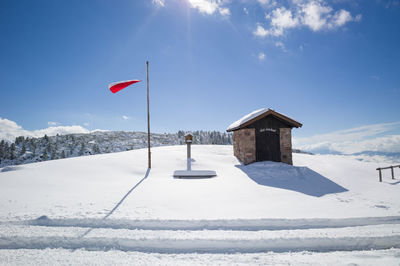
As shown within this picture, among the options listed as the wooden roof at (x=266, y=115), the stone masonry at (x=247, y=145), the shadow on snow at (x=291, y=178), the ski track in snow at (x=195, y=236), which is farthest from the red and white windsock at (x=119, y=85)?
the shadow on snow at (x=291, y=178)

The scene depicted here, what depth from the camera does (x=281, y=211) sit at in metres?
5.16

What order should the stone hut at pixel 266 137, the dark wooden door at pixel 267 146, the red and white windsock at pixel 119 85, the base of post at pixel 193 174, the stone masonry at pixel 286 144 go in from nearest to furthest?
the red and white windsock at pixel 119 85
the base of post at pixel 193 174
the stone hut at pixel 266 137
the dark wooden door at pixel 267 146
the stone masonry at pixel 286 144

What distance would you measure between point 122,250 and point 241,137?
1005 cm

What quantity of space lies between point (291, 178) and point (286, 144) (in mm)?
3686

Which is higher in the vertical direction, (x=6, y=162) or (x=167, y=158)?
(x=167, y=158)

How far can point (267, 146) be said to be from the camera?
1229 cm

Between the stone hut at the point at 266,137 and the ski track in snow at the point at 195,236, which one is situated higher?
the stone hut at the point at 266,137

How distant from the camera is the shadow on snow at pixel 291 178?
778 centimetres

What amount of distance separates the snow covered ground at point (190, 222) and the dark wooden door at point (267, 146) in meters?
4.20

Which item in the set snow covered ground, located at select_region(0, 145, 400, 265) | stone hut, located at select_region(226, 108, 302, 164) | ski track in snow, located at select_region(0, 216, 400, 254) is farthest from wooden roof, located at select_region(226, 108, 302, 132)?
ski track in snow, located at select_region(0, 216, 400, 254)

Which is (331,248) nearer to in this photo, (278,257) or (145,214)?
(278,257)

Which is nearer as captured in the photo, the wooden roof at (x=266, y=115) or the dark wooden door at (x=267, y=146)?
the wooden roof at (x=266, y=115)

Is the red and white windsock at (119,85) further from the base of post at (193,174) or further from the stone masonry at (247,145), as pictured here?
the stone masonry at (247,145)

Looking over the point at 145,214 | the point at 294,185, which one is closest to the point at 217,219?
the point at 145,214
